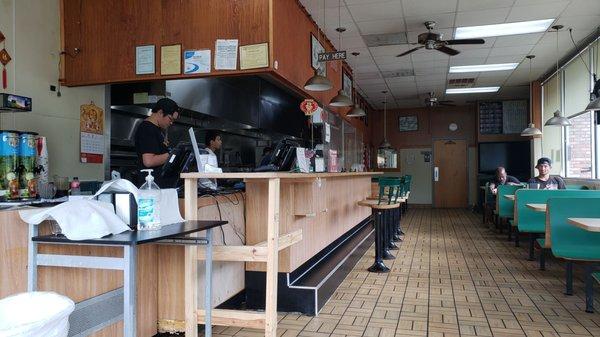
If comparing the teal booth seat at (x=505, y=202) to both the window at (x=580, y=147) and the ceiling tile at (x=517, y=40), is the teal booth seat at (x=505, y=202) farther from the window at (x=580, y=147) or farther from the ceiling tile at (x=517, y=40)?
the ceiling tile at (x=517, y=40)

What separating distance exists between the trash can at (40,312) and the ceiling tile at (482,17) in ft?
19.4

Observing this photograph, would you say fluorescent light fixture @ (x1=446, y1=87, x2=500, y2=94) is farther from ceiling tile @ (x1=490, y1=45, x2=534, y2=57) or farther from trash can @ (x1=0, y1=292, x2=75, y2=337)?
trash can @ (x1=0, y1=292, x2=75, y2=337)

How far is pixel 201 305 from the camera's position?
307 centimetres

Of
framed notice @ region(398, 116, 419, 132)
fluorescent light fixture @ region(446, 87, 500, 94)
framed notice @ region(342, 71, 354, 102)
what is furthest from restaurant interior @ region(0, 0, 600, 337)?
framed notice @ region(398, 116, 419, 132)

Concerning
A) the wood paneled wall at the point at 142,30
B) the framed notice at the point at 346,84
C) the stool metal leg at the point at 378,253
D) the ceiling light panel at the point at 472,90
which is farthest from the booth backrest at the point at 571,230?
the ceiling light panel at the point at 472,90

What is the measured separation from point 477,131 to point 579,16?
7216mm

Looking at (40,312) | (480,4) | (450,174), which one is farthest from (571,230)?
(450,174)

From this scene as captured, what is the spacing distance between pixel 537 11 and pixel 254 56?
4.30 metres

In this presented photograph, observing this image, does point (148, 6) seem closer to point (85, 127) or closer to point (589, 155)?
point (85, 127)

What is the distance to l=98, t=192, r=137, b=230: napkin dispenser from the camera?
2.17m

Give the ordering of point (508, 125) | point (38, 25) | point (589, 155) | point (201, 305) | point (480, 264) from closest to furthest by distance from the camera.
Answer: point (201, 305) < point (38, 25) < point (480, 264) < point (589, 155) < point (508, 125)

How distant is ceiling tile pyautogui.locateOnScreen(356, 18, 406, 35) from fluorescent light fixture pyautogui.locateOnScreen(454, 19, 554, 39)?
0.95 m

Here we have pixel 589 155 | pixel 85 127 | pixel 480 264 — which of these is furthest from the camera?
pixel 589 155

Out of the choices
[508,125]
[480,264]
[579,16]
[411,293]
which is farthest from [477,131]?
[411,293]
